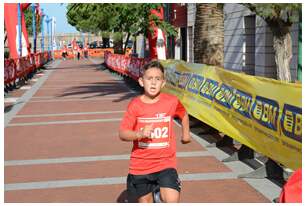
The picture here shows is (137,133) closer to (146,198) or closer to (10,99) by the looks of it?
(146,198)

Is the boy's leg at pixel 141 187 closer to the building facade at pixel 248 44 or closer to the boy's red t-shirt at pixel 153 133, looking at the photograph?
the boy's red t-shirt at pixel 153 133

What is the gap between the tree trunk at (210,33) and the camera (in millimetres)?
15156

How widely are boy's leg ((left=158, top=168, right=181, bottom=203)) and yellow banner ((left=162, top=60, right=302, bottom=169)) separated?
2.10 m

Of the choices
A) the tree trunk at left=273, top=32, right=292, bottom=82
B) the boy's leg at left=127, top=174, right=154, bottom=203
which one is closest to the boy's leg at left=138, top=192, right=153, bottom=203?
the boy's leg at left=127, top=174, right=154, bottom=203

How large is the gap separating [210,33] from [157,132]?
438 inches

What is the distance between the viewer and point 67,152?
920 cm

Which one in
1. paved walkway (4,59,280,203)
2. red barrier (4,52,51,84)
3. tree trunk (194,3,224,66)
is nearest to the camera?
paved walkway (4,59,280,203)

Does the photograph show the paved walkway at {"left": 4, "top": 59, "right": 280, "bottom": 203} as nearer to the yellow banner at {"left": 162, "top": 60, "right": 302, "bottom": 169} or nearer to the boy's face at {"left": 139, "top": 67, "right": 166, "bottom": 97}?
the yellow banner at {"left": 162, "top": 60, "right": 302, "bottom": 169}

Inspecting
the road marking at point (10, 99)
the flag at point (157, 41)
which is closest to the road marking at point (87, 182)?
the road marking at point (10, 99)

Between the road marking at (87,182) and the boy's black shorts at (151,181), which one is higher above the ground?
the boy's black shorts at (151,181)

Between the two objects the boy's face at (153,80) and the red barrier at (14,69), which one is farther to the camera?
the red barrier at (14,69)

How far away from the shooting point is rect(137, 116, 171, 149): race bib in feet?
14.4

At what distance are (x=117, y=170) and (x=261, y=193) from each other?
225cm

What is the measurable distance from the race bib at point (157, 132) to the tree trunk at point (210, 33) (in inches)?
432
